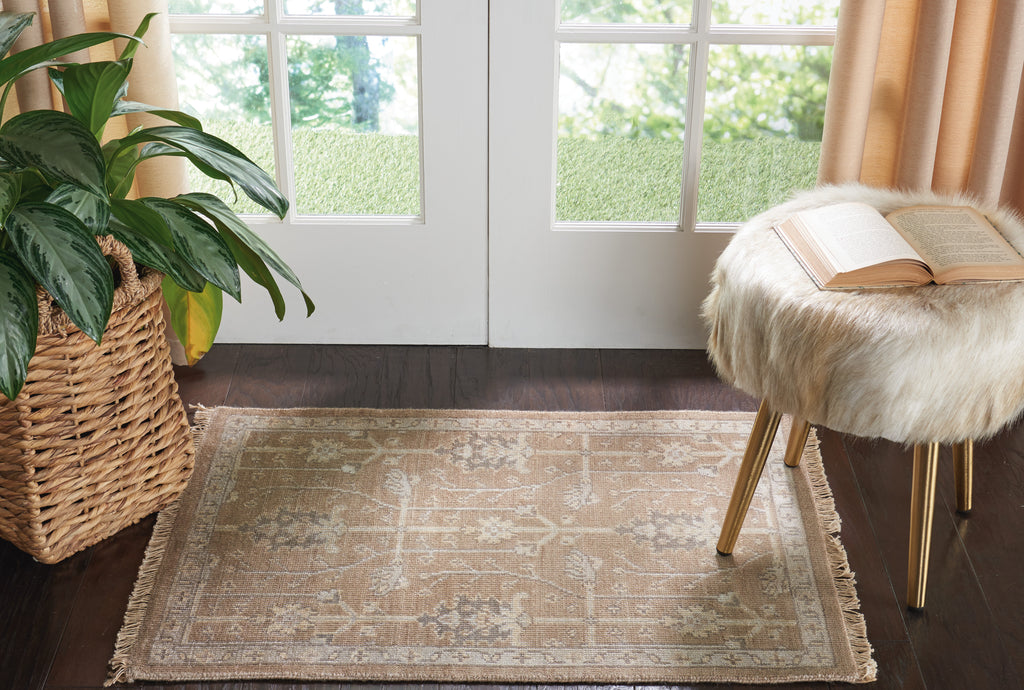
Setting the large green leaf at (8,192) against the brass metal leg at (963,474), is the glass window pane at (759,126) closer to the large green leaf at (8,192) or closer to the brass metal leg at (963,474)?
the brass metal leg at (963,474)

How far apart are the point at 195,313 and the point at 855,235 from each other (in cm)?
107

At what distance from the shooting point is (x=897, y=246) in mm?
1406

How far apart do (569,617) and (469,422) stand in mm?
544

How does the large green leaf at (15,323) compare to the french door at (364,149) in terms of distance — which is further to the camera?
the french door at (364,149)

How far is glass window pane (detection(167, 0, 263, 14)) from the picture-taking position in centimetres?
196

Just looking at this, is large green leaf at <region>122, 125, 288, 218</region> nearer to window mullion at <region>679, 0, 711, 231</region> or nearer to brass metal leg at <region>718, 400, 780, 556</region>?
brass metal leg at <region>718, 400, 780, 556</region>

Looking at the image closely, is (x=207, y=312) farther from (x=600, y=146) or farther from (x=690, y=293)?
(x=690, y=293)

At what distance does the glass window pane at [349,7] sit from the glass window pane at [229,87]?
10 cm

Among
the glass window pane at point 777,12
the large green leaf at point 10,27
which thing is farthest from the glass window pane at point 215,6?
the glass window pane at point 777,12

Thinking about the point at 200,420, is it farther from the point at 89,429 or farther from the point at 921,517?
the point at 921,517

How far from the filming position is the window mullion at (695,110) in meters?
1.96

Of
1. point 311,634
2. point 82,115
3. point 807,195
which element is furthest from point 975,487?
point 82,115

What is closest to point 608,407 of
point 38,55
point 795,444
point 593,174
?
point 795,444

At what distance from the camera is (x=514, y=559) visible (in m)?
1.62
